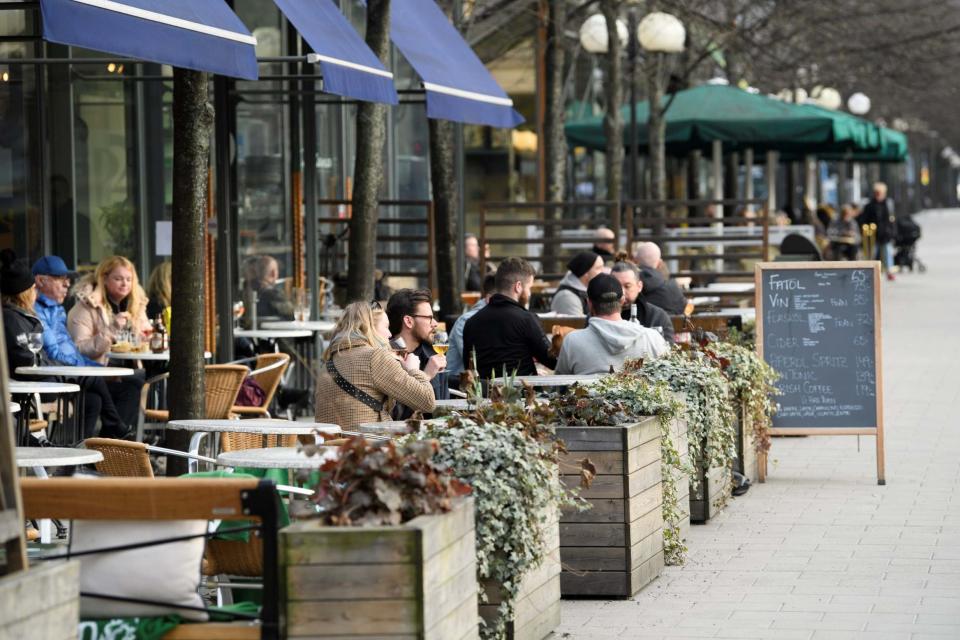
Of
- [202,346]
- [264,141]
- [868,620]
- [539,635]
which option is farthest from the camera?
[264,141]

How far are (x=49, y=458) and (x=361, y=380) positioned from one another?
1.80 m

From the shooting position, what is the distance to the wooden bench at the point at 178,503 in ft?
15.4

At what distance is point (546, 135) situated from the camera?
70.6ft

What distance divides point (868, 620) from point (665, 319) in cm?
503

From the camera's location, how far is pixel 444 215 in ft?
51.0

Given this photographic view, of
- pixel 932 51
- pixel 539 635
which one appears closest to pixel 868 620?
pixel 539 635

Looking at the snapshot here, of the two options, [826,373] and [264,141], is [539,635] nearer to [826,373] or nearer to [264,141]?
[826,373]

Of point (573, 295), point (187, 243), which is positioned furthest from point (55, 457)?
point (573, 295)

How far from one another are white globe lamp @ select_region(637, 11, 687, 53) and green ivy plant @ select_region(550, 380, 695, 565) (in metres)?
13.1

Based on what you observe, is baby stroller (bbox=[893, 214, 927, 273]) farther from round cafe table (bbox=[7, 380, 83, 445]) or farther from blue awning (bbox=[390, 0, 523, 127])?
round cafe table (bbox=[7, 380, 83, 445])

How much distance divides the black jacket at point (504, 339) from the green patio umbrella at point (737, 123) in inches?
532

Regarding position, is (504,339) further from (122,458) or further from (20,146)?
(20,146)

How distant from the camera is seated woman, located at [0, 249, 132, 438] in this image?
10070 millimetres

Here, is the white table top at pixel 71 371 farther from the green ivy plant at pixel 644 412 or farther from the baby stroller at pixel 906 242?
the baby stroller at pixel 906 242
